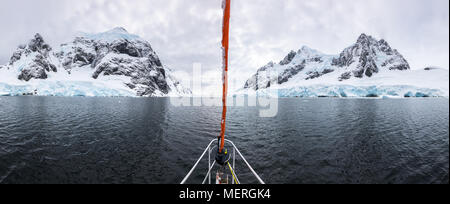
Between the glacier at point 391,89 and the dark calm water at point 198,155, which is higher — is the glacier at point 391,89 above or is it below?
above

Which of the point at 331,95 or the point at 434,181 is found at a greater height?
the point at 331,95

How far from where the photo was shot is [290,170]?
1223 centimetres

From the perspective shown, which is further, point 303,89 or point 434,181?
point 303,89

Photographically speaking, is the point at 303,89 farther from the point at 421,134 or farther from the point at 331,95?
the point at 421,134

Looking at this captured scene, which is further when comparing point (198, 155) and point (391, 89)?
point (391, 89)

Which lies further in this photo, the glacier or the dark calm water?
the glacier

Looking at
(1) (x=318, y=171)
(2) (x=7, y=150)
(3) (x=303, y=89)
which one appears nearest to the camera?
(1) (x=318, y=171)

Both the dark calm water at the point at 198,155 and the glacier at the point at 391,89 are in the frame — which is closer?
the dark calm water at the point at 198,155

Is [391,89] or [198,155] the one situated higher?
[391,89]

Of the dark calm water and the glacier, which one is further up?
the glacier
